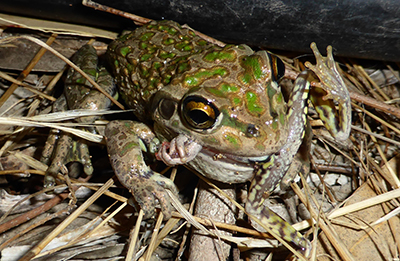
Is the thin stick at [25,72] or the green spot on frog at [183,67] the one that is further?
the thin stick at [25,72]

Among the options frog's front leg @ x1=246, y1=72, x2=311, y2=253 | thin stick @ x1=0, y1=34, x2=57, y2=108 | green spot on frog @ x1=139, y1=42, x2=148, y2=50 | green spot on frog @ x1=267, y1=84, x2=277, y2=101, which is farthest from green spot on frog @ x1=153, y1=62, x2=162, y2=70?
thin stick @ x1=0, y1=34, x2=57, y2=108

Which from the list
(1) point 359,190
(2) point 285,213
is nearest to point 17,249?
(2) point 285,213

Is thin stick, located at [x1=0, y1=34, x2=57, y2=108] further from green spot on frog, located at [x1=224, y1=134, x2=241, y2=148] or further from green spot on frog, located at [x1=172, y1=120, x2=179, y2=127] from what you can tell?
green spot on frog, located at [x1=224, y1=134, x2=241, y2=148]

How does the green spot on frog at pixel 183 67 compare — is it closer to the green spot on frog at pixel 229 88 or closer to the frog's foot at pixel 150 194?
the green spot on frog at pixel 229 88

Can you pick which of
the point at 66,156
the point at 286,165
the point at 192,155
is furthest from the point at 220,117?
the point at 66,156

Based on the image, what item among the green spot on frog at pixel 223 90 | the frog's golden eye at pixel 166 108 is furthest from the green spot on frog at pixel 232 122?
the frog's golden eye at pixel 166 108
